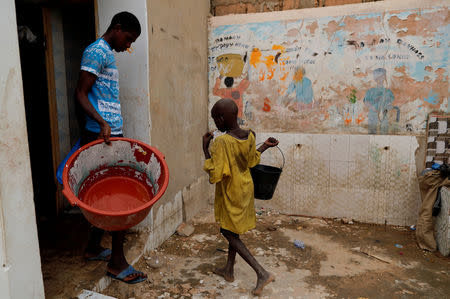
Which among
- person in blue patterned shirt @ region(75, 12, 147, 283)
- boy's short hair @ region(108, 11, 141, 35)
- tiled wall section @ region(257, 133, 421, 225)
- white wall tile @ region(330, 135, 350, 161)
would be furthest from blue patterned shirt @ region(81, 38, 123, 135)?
white wall tile @ region(330, 135, 350, 161)

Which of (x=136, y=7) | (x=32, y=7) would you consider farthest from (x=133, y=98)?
(x=32, y=7)

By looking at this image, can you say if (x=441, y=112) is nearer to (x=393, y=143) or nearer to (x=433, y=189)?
(x=393, y=143)

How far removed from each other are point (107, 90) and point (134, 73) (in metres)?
0.55

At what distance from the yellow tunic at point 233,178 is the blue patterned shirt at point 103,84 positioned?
2.70ft

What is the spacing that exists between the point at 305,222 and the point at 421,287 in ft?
5.11

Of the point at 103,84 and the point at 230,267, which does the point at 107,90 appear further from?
the point at 230,267

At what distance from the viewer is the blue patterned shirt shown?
2178 millimetres

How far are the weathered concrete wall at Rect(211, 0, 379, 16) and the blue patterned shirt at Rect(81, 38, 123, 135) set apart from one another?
246 cm

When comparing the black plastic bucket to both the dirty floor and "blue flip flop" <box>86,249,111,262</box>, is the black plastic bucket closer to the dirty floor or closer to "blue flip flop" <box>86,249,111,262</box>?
the dirty floor

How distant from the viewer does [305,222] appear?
4043 millimetres

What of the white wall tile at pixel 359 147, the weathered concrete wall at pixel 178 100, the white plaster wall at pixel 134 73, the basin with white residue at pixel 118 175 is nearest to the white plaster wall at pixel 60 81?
the white plaster wall at pixel 134 73

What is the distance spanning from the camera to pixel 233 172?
7.79 ft

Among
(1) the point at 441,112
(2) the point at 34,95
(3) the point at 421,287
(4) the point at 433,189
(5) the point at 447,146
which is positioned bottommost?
(3) the point at 421,287

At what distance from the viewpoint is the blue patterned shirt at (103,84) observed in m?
2.18
